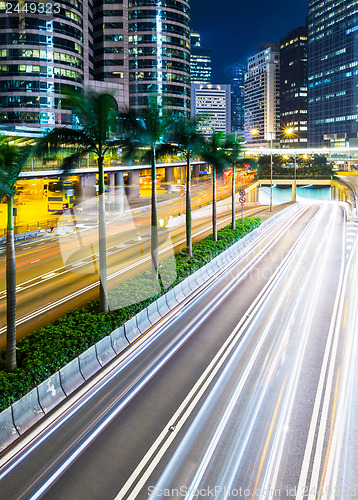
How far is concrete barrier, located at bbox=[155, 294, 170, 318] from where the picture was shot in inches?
827

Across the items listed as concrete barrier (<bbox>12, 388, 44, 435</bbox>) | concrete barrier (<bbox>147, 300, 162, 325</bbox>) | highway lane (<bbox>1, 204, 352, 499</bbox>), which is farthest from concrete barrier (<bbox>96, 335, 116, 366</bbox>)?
concrete barrier (<bbox>147, 300, 162, 325</bbox>)

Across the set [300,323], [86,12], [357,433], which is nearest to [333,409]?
[357,433]

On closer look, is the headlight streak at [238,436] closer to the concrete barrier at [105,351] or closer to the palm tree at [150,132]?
the concrete barrier at [105,351]

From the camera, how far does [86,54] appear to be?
321 feet

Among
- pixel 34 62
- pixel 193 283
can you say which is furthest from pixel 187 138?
pixel 34 62

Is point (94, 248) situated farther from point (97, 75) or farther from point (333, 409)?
point (97, 75)

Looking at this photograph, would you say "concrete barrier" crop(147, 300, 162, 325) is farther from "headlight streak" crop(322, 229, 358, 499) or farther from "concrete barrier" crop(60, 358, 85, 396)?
"headlight streak" crop(322, 229, 358, 499)

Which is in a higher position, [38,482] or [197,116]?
[197,116]

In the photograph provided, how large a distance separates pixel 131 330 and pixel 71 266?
44.5ft

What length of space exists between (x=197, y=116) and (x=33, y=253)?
53.3 feet

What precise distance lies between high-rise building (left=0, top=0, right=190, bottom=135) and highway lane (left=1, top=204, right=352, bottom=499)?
51315 mm

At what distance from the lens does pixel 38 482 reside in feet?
33.0

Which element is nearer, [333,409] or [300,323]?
[333,409]

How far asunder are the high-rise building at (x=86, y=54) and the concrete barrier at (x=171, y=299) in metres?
46.6
